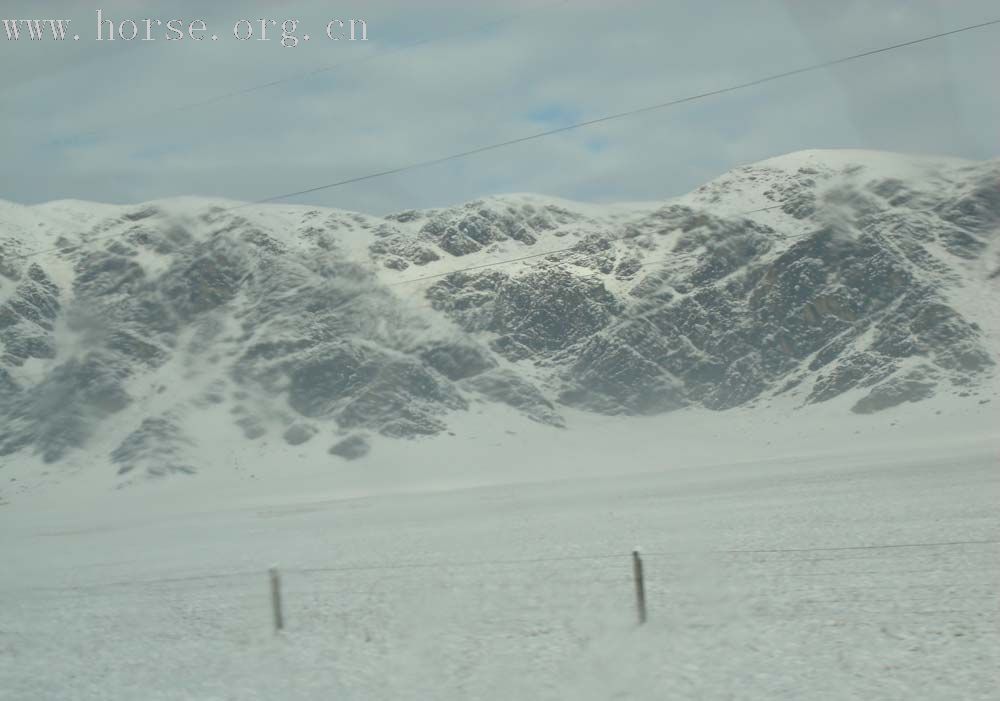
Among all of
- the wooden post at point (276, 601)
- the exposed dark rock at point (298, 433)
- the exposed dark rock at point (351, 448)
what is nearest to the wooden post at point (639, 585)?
the wooden post at point (276, 601)

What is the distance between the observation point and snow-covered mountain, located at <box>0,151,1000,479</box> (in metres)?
118

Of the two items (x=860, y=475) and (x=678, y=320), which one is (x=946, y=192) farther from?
(x=860, y=475)

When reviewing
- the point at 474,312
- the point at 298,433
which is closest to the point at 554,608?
the point at 298,433

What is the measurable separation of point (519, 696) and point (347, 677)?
2258mm

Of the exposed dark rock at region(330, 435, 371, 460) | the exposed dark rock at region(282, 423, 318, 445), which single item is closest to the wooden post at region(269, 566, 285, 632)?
the exposed dark rock at region(330, 435, 371, 460)

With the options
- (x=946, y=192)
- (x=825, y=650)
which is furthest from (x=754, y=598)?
(x=946, y=192)

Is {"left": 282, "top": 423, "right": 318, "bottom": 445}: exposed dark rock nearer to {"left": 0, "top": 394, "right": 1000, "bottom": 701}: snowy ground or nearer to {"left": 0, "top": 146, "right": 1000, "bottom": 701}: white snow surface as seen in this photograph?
{"left": 0, "top": 146, "right": 1000, "bottom": 701}: white snow surface

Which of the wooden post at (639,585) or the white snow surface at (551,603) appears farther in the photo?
the wooden post at (639,585)

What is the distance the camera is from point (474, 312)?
150 metres

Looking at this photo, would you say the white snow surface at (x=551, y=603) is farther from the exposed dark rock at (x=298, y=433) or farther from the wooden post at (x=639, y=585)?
the exposed dark rock at (x=298, y=433)

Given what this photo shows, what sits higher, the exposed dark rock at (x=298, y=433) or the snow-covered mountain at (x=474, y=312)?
the snow-covered mountain at (x=474, y=312)

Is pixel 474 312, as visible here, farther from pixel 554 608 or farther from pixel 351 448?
pixel 554 608

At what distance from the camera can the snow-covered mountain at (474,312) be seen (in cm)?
11844

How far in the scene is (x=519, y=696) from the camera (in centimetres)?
1047
